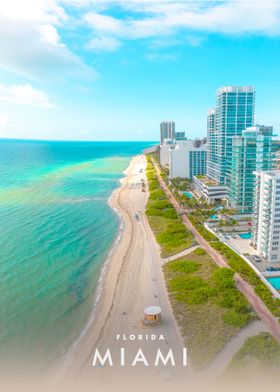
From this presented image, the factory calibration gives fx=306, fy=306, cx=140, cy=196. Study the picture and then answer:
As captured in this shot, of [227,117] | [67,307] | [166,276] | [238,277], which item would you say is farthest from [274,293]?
[227,117]

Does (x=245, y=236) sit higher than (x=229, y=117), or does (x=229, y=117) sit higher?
(x=229, y=117)

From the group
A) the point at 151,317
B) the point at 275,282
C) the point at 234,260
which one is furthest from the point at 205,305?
the point at 234,260

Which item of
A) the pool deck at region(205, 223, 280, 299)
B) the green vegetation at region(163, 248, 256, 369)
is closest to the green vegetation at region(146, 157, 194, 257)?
the pool deck at region(205, 223, 280, 299)

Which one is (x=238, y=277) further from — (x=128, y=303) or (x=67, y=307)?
(x=67, y=307)

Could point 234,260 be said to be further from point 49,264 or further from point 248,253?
point 49,264

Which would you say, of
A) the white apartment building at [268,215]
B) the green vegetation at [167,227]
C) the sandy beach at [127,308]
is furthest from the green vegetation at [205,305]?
the white apartment building at [268,215]
